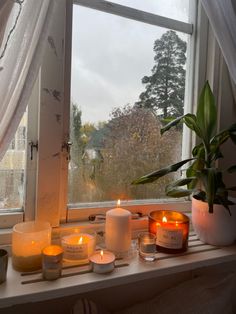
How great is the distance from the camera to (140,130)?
105cm

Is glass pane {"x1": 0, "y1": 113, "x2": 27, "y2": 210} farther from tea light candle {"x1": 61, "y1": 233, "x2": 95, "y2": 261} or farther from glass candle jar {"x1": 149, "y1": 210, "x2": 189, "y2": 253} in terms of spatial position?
glass candle jar {"x1": 149, "y1": 210, "x2": 189, "y2": 253}

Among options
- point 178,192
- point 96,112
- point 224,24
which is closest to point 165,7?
point 224,24

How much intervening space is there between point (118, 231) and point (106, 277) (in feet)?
0.47

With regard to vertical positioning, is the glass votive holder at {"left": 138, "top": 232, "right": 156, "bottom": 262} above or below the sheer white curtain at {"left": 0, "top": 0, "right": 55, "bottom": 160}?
below

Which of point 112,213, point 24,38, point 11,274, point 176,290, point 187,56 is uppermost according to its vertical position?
point 187,56

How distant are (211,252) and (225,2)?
2.77 ft

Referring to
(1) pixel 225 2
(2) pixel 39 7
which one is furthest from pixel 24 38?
(1) pixel 225 2

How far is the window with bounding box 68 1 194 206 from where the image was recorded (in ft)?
3.13

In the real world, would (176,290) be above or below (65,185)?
below

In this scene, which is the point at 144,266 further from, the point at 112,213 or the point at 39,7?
the point at 39,7

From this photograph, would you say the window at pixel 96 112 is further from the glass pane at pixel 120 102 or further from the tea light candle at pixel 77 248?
the tea light candle at pixel 77 248

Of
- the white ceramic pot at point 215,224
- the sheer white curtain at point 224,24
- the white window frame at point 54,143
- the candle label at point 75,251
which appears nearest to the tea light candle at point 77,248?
the candle label at point 75,251

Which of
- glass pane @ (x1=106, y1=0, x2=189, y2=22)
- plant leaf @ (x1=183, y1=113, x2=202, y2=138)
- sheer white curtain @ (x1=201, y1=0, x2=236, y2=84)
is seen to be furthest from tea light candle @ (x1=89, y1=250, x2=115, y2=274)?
glass pane @ (x1=106, y1=0, x2=189, y2=22)

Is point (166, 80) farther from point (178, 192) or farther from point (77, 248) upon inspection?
point (77, 248)
